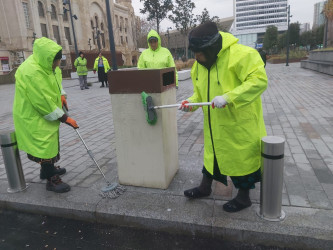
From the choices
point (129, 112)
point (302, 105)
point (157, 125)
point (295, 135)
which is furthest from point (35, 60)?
point (302, 105)

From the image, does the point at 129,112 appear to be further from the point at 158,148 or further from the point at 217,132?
the point at 217,132

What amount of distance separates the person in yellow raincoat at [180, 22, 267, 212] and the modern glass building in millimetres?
118524

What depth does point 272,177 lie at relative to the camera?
239cm

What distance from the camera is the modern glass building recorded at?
4552 inches

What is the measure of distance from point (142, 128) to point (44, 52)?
4.25ft

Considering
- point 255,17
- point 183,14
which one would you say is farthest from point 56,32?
point 255,17

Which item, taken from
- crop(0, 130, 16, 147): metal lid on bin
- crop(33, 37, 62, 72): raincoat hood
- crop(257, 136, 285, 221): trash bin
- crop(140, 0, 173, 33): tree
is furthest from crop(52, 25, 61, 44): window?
crop(257, 136, 285, 221): trash bin

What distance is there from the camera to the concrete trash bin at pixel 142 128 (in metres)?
2.84

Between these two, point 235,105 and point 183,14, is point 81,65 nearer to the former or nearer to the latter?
point 235,105

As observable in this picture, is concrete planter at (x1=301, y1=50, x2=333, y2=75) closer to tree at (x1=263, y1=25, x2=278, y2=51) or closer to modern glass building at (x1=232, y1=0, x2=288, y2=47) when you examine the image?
tree at (x1=263, y1=25, x2=278, y2=51)

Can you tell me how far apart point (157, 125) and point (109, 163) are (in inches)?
58.3

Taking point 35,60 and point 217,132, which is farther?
point 35,60

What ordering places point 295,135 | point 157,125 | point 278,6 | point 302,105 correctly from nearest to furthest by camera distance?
1. point 157,125
2. point 295,135
3. point 302,105
4. point 278,6

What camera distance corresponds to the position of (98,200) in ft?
9.93
